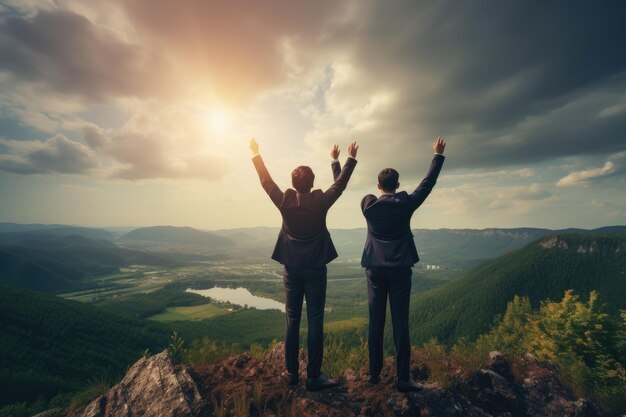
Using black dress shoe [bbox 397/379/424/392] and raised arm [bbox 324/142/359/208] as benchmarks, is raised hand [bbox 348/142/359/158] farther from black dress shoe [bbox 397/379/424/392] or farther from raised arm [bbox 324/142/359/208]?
black dress shoe [bbox 397/379/424/392]

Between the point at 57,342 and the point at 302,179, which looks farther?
the point at 57,342

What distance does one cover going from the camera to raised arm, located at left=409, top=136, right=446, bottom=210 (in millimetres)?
5969

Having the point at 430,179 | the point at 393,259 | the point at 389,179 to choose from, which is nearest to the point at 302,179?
the point at 389,179

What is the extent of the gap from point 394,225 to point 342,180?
1.42m

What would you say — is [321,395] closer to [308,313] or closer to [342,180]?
[308,313]

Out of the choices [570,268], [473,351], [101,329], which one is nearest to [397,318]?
[473,351]

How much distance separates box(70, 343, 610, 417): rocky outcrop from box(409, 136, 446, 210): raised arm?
12.1 feet

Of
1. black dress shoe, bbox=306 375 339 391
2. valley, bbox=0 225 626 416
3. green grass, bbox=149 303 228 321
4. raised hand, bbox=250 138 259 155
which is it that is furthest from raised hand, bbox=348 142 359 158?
green grass, bbox=149 303 228 321

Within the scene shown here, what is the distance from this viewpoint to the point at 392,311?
5902mm

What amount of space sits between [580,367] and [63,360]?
336 feet

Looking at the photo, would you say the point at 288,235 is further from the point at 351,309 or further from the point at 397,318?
the point at 351,309

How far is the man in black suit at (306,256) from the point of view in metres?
5.85

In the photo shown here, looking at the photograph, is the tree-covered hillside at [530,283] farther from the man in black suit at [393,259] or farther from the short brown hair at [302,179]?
the short brown hair at [302,179]

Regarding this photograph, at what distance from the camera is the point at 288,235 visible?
6238 mm
